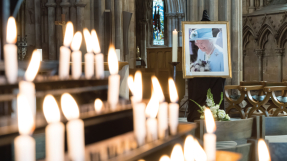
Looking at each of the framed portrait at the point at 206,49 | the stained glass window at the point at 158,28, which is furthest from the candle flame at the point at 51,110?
the stained glass window at the point at 158,28

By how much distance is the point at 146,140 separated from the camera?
1277 millimetres

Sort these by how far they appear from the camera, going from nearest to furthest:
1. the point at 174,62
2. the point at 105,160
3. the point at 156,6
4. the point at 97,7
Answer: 1. the point at 105,160
2. the point at 174,62
3. the point at 97,7
4. the point at 156,6

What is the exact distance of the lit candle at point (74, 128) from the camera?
33.8 inches

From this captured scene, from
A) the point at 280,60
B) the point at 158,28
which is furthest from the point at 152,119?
the point at 158,28

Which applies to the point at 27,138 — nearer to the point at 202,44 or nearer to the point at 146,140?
the point at 146,140

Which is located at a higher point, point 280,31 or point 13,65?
point 280,31

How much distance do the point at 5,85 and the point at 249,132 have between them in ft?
5.80

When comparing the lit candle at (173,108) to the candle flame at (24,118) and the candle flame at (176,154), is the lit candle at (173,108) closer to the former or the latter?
the candle flame at (176,154)

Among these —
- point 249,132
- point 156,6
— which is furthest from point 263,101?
point 156,6

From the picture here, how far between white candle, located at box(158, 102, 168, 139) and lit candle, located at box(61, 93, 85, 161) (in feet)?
1.64

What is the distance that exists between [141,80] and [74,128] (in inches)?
22.5

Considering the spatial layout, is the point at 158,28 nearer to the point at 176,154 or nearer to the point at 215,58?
the point at 215,58

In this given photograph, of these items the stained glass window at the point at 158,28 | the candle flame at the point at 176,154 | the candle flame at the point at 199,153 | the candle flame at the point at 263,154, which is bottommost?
the candle flame at the point at 199,153

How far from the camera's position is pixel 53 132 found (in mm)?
785
